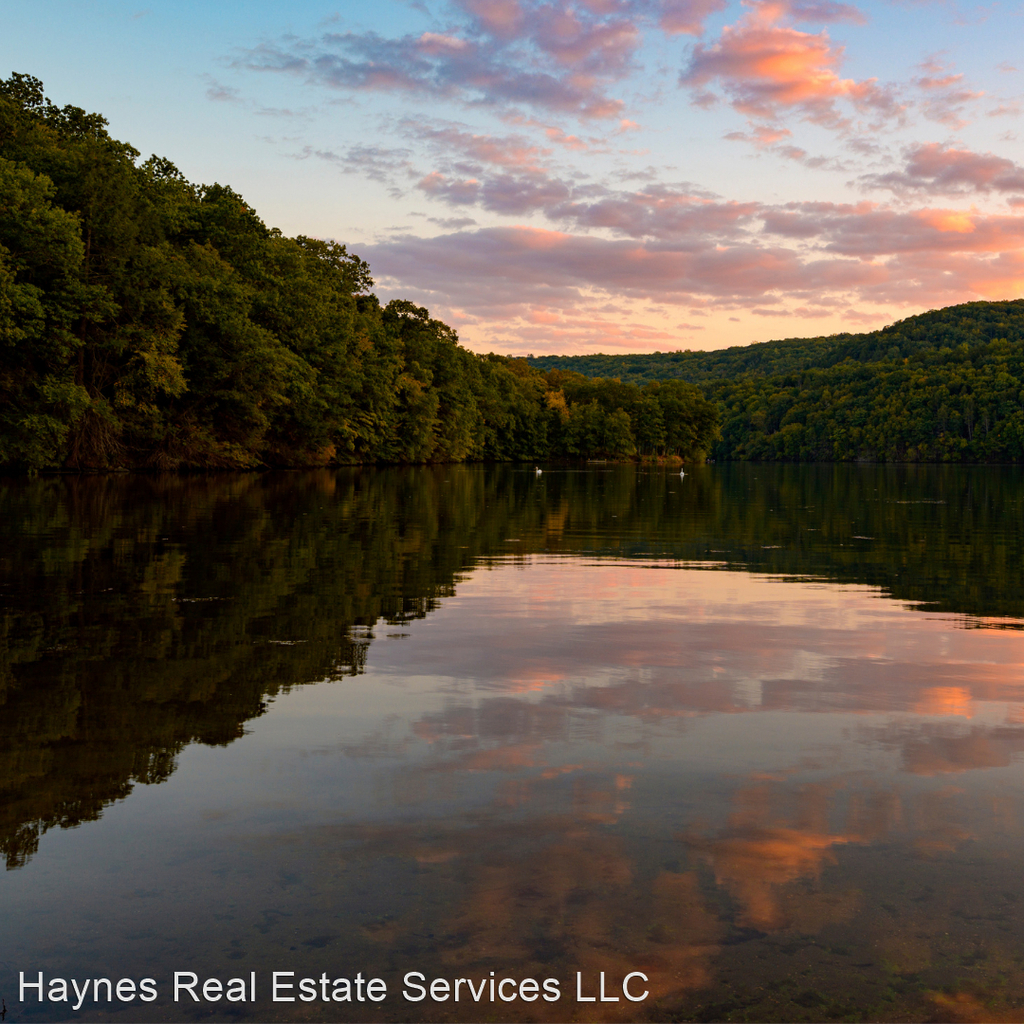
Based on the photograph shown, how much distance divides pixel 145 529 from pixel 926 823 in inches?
837

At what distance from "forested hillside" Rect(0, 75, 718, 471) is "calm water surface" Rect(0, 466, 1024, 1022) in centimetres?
3614

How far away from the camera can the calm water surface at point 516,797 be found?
14.2 ft

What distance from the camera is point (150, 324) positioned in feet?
182

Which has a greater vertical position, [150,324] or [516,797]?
[150,324]

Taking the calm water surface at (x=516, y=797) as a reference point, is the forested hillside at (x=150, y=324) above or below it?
above

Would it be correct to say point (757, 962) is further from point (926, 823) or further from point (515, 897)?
point (926, 823)

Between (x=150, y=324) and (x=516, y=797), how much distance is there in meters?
54.3

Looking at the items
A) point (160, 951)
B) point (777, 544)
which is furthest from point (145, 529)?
point (160, 951)

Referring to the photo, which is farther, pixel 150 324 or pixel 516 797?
pixel 150 324

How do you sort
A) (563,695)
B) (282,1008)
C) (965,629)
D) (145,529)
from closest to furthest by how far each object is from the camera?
(282,1008), (563,695), (965,629), (145,529)

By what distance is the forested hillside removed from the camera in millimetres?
47750

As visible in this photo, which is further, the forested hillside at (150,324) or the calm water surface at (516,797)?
the forested hillside at (150,324)

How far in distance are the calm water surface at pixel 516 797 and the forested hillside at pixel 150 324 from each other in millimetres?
36141

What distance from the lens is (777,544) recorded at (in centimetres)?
2455
